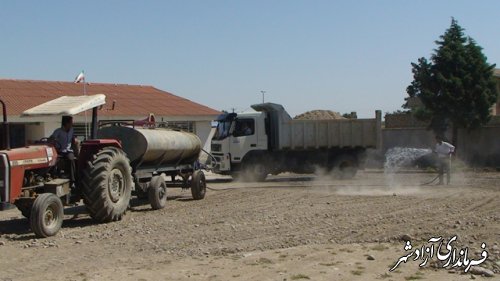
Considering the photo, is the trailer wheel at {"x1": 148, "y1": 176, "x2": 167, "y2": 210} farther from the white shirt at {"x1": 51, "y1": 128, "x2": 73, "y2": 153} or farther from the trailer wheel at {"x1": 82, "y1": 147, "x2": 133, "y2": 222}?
the white shirt at {"x1": 51, "y1": 128, "x2": 73, "y2": 153}

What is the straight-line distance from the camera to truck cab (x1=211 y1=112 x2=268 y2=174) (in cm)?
2433

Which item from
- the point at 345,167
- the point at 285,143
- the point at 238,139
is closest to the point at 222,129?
the point at 238,139

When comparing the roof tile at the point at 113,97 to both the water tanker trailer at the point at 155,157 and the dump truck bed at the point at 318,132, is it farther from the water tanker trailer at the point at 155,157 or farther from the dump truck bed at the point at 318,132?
the water tanker trailer at the point at 155,157

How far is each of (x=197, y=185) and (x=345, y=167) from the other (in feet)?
33.3

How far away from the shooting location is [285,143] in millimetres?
24688

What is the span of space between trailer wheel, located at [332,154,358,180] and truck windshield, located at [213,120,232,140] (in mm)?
4545

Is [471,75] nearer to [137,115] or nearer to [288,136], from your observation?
[288,136]

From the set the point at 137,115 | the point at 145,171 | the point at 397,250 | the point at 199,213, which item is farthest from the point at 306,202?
the point at 137,115

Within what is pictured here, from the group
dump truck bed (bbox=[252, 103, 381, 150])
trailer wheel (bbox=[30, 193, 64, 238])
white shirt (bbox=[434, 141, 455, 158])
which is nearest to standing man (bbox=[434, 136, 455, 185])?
white shirt (bbox=[434, 141, 455, 158])

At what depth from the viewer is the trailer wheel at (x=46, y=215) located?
33.9ft

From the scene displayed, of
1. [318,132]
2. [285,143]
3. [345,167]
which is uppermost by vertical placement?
[318,132]

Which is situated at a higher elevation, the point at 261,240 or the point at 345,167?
the point at 345,167

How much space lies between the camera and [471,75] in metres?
29.9

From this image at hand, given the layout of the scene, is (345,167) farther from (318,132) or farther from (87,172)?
(87,172)
